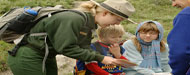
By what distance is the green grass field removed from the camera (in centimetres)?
529

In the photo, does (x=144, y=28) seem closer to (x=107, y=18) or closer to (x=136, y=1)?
(x=107, y=18)

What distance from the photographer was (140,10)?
45.4 ft

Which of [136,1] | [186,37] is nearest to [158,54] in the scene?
[186,37]

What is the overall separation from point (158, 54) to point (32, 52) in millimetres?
2129

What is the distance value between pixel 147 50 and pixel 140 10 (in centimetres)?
1030

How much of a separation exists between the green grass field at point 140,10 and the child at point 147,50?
2.38m

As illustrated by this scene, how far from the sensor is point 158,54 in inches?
150

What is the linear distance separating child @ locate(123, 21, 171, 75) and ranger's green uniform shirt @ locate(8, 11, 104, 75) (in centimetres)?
136

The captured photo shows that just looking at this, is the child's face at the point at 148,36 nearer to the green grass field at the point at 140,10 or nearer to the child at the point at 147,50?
the child at the point at 147,50

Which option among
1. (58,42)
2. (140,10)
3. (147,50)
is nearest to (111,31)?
(147,50)

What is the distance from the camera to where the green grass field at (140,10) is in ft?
17.3

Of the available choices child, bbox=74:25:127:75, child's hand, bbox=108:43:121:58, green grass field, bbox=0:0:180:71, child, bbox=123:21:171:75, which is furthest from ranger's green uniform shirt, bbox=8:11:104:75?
green grass field, bbox=0:0:180:71

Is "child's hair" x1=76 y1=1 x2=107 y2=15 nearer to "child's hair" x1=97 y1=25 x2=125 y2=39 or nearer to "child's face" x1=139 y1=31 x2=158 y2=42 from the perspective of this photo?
"child's hair" x1=97 y1=25 x2=125 y2=39

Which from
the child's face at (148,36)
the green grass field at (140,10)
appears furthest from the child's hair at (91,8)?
the green grass field at (140,10)
